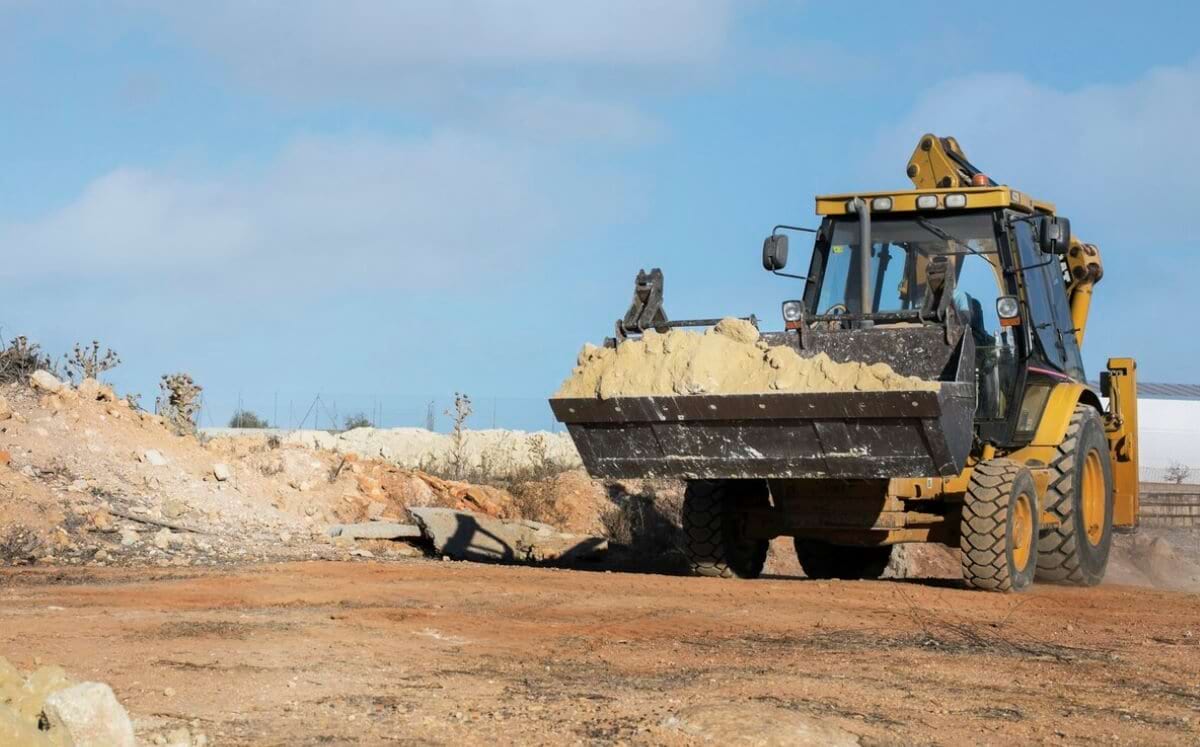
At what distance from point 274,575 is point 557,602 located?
252 centimetres

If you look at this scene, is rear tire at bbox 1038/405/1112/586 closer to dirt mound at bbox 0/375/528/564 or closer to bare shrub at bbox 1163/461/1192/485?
dirt mound at bbox 0/375/528/564

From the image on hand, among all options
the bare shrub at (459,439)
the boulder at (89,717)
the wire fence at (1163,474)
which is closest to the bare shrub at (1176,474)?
the wire fence at (1163,474)

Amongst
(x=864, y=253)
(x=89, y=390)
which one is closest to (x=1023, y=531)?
(x=864, y=253)

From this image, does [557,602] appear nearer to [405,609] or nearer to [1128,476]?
[405,609]

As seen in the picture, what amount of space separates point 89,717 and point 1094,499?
9.88 m

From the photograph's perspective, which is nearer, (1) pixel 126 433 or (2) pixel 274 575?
(2) pixel 274 575

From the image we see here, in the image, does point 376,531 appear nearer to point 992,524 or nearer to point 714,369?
point 714,369

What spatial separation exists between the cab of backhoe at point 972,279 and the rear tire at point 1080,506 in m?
0.43

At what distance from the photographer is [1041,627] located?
28.8ft

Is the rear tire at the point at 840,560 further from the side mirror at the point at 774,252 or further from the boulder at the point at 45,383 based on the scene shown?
the boulder at the point at 45,383

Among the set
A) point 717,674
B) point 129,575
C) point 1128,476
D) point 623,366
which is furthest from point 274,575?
point 1128,476

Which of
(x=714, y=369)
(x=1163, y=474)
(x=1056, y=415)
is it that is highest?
(x=1163, y=474)

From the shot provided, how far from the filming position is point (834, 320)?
35.7 feet

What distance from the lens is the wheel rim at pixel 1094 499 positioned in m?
Answer: 12.5
